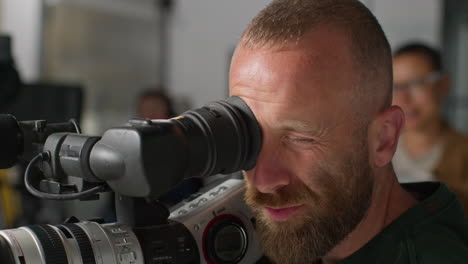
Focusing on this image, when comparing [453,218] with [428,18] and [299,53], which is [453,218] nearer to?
[299,53]

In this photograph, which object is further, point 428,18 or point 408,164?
point 428,18

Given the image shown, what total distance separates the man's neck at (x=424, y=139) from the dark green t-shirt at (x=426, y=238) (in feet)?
3.92

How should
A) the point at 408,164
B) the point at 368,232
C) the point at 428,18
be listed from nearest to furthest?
the point at 368,232 → the point at 408,164 → the point at 428,18

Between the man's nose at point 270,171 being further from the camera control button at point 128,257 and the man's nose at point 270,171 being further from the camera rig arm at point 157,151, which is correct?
the camera control button at point 128,257

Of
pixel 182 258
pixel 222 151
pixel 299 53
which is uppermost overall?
pixel 299 53

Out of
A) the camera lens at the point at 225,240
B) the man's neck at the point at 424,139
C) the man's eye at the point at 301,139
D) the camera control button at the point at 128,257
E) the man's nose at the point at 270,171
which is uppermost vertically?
the man's eye at the point at 301,139

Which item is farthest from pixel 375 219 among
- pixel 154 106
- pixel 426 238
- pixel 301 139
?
pixel 154 106

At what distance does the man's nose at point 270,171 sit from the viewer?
0.86 meters

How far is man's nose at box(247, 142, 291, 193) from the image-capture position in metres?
0.86

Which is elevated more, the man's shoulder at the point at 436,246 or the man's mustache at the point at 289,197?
the man's mustache at the point at 289,197

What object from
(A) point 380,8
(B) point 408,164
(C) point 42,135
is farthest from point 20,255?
(A) point 380,8

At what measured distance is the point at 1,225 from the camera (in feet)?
4.95

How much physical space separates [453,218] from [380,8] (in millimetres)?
2285

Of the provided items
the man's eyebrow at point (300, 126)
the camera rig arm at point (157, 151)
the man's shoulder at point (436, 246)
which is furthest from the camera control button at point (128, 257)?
the man's shoulder at point (436, 246)
